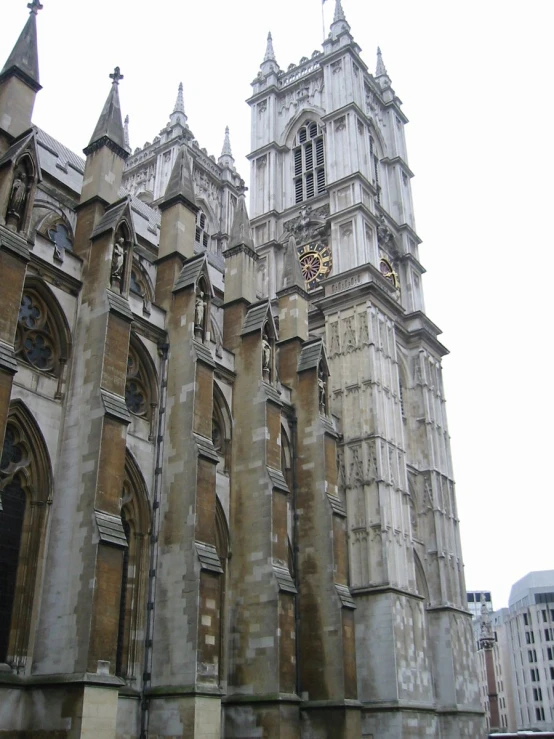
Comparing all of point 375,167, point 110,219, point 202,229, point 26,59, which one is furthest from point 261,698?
point 202,229

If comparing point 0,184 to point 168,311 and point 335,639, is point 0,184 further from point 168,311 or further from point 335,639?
point 335,639

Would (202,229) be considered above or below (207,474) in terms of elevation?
above

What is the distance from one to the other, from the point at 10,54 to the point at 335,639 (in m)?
20.6

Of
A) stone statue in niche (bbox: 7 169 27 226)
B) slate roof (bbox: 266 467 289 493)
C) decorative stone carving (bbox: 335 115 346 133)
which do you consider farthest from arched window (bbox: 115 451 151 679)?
decorative stone carving (bbox: 335 115 346 133)

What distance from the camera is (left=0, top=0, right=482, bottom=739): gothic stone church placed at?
18.0m

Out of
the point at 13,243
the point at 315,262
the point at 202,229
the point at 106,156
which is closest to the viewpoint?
the point at 13,243

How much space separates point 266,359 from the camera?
2702 centimetres

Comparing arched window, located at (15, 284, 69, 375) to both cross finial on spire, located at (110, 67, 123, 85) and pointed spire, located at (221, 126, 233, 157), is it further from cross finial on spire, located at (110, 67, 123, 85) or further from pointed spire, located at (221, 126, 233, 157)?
pointed spire, located at (221, 126, 233, 157)

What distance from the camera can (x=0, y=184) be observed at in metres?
19.4

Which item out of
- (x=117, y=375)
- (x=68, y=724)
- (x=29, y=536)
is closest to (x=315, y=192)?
(x=117, y=375)

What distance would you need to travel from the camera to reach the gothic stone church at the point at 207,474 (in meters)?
18.0

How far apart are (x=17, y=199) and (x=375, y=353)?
59.6 feet

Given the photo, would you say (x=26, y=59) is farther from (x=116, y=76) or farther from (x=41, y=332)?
(x=41, y=332)

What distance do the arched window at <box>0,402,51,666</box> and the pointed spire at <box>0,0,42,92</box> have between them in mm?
10099
